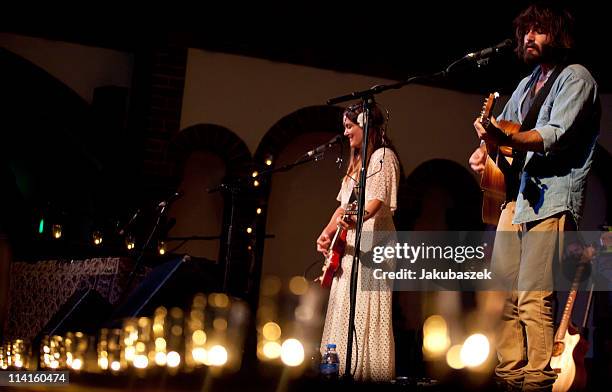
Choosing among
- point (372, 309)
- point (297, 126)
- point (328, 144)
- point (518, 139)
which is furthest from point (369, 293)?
point (297, 126)

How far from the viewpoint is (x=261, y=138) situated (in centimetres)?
755

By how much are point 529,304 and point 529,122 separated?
79cm

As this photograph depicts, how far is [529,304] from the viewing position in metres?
3.13

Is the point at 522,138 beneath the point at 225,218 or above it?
beneath

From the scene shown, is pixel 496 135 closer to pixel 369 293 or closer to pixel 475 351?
pixel 369 293

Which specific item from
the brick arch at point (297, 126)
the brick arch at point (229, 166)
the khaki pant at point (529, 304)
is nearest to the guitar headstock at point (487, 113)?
the khaki pant at point (529, 304)

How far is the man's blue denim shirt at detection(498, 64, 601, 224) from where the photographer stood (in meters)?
3.15

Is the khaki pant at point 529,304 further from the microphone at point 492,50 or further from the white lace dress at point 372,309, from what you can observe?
the white lace dress at point 372,309

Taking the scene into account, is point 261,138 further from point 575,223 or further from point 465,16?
point 575,223

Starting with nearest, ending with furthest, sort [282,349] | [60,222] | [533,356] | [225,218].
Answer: [533,356] < [282,349] < [60,222] < [225,218]

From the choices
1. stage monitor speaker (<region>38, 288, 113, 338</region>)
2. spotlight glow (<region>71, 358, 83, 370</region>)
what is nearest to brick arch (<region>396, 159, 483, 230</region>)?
stage monitor speaker (<region>38, 288, 113, 338</region>)

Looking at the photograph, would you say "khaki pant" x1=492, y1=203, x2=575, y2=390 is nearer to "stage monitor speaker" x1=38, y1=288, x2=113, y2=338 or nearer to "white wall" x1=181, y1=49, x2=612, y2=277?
"stage monitor speaker" x1=38, y1=288, x2=113, y2=338

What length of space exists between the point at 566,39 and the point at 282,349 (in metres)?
3.29

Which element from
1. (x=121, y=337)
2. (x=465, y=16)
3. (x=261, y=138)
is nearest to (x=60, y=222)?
(x=261, y=138)
